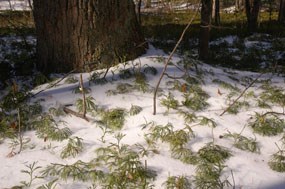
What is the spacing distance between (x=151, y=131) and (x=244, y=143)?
896 mm

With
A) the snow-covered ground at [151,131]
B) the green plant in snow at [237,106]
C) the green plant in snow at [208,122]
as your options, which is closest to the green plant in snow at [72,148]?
the snow-covered ground at [151,131]

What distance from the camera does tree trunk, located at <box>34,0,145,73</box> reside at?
4039 millimetres

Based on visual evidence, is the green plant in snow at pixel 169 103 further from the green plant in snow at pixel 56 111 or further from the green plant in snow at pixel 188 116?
the green plant in snow at pixel 56 111

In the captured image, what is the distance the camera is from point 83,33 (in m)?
4.07

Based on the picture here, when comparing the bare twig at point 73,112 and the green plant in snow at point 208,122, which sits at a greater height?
the bare twig at point 73,112

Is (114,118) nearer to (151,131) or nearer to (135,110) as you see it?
(135,110)

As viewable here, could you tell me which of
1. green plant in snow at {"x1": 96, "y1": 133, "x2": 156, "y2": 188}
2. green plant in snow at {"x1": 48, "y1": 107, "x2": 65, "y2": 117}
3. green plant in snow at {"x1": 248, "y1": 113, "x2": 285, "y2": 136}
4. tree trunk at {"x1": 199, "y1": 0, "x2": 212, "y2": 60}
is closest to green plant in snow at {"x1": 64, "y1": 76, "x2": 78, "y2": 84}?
green plant in snow at {"x1": 48, "y1": 107, "x2": 65, "y2": 117}

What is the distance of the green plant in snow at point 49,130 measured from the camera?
3.11m

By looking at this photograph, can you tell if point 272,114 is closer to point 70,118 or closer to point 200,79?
point 200,79

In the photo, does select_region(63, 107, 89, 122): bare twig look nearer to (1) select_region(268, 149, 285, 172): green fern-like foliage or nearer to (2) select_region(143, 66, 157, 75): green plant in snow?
(2) select_region(143, 66, 157, 75): green plant in snow

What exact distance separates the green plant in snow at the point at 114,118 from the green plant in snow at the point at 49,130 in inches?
15.3

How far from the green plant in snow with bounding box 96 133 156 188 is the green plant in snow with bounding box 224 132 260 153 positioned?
934 millimetres

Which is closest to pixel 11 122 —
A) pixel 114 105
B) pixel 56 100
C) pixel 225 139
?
pixel 56 100

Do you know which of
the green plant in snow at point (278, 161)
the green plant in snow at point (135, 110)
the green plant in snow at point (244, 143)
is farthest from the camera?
the green plant in snow at point (135, 110)
